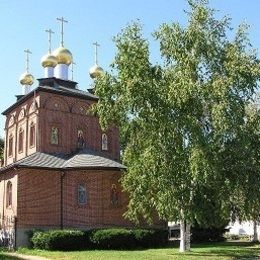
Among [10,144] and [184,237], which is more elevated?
[10,144]

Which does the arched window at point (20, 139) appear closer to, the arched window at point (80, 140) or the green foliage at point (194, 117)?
the arched window at point (80, 140)

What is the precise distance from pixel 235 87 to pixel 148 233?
1017 centimetres

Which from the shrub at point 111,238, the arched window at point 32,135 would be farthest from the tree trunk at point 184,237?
the arched window at point 32,135

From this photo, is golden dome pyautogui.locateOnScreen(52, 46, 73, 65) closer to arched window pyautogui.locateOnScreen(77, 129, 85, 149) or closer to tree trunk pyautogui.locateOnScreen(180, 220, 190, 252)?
arched window pyautogui.locateOnScreen(77, 129, 85, 149)

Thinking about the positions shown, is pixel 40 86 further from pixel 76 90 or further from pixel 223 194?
pixel 223 194

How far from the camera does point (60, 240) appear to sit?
2572 cm

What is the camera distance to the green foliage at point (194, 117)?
2212cm

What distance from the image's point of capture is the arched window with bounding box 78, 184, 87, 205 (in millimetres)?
29438

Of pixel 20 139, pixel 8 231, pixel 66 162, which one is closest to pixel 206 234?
pixel 66 162

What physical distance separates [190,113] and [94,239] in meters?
8.82

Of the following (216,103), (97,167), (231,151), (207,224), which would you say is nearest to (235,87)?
(216,103)

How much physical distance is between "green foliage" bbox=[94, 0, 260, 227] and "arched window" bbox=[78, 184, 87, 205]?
5.73 meters

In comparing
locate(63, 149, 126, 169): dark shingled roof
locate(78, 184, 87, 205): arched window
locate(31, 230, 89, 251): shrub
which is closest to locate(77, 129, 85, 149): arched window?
locate(63, 149, 126, 169): dark shingled roof

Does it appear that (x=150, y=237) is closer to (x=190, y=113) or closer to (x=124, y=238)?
(x=124, y=238)
